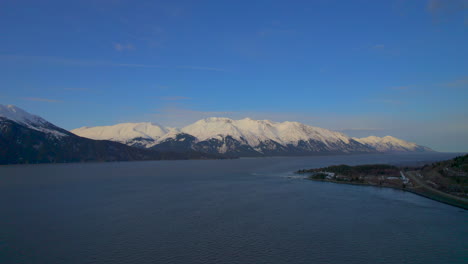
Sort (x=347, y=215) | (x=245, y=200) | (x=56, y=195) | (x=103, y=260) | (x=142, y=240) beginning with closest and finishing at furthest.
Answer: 1. (x=103, y=260)
2. (x=142, y=240)
3. (x=347, y=215)
4. (x=245, y=200)
5. (x=56, y=195)

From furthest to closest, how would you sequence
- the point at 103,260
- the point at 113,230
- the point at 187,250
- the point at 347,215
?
the point at 347,215, the point at 113,230, the point at 187,250, the point at 103,260

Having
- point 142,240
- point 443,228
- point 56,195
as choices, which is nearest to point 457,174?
point 443,228

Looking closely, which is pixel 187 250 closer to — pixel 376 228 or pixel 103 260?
pixel 103 260

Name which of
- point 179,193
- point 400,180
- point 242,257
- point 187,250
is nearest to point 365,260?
point 242,257

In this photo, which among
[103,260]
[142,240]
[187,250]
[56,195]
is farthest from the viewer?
[56,195]

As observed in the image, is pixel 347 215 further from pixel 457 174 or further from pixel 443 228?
pixel 457 174

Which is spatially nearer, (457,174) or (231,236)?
(231,236)

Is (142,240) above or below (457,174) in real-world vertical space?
below

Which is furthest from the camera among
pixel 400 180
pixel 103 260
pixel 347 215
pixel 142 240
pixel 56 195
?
pixel 400 180

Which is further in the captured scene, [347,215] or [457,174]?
[457,174]
